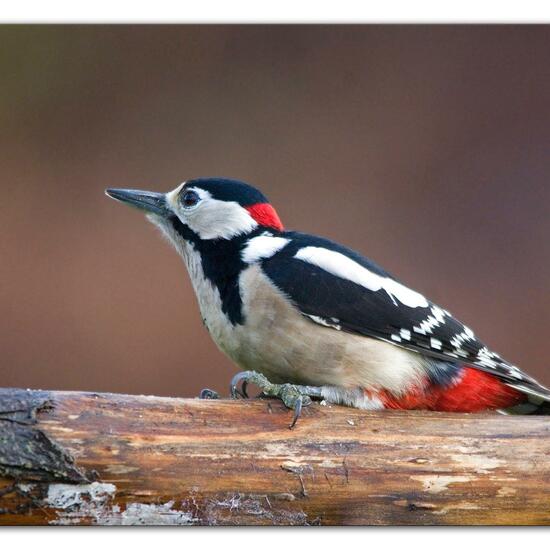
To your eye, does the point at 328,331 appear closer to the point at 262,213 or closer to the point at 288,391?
the point at 288,391

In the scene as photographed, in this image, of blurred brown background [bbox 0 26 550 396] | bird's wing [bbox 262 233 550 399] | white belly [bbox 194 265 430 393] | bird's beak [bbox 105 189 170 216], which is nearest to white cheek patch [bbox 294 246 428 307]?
bird's wing [bbox 262 233 550 399]

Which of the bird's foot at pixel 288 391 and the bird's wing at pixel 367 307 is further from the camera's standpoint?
the bird's wing at pixel 367 307

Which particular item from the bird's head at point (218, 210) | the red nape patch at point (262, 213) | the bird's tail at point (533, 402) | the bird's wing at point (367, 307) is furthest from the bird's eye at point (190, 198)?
the bird's tail at point (533, 402)

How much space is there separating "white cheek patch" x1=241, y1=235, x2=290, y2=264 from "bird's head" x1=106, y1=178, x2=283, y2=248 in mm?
52

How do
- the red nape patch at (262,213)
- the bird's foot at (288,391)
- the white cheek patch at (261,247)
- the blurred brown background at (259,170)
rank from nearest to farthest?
1. the bird's foot at (288,391)
2. the white cheek patch at (261,247)
3. the red nape patch at (262,213)
4. the blurred brown background at (259,170)

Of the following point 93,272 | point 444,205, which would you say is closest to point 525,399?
point 444,205

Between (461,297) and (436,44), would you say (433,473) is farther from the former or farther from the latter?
(436,44)

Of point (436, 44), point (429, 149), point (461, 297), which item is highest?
point (436, 44)

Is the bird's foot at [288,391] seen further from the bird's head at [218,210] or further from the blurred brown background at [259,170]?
the blurred brown background at [259,170]

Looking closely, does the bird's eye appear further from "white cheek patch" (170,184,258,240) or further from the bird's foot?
the bird's foot

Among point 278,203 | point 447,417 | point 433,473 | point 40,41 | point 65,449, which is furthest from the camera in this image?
point 278,203

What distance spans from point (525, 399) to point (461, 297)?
63 cm

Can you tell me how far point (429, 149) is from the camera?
283 centimetres

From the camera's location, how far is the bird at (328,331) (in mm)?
2014
